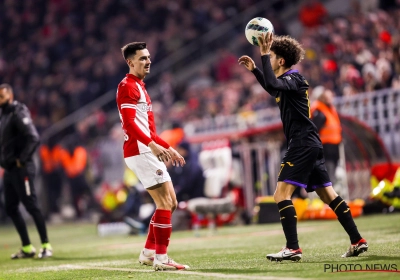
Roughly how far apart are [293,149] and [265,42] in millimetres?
1067

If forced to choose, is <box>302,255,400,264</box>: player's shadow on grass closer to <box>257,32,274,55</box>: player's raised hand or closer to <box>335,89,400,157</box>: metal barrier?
<box>257,32,274,55</box>: player's raised hand

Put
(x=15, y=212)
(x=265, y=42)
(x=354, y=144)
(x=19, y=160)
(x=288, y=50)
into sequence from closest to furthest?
(x=265, y=42)
(x=288, y=50)
(x=19, y=160)
(x=15, y=212)
(x=354, y=144)

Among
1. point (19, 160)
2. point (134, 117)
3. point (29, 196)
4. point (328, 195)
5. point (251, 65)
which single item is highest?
point (251, 65)

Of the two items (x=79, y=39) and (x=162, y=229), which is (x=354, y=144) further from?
(x=79, y=39)

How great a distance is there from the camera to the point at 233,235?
12000 mm

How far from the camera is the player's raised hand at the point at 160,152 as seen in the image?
640 cm

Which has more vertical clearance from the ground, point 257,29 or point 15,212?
point 257,29

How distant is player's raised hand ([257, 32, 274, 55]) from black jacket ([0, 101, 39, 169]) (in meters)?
4.44

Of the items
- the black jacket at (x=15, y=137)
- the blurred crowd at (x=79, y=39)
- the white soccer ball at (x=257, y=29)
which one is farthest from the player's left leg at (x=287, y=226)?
the blurred crowd at (x=79, y=39)

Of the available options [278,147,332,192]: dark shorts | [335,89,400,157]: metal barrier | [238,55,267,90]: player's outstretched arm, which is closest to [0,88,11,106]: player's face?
[238,55,267,90]: player's outstretched arm

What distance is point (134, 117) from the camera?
6703 mm

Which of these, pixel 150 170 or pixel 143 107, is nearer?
pixel 150 170

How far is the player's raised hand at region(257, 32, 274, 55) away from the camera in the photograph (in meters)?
6.59

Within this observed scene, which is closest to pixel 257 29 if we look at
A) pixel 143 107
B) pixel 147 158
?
pixel 143 107
